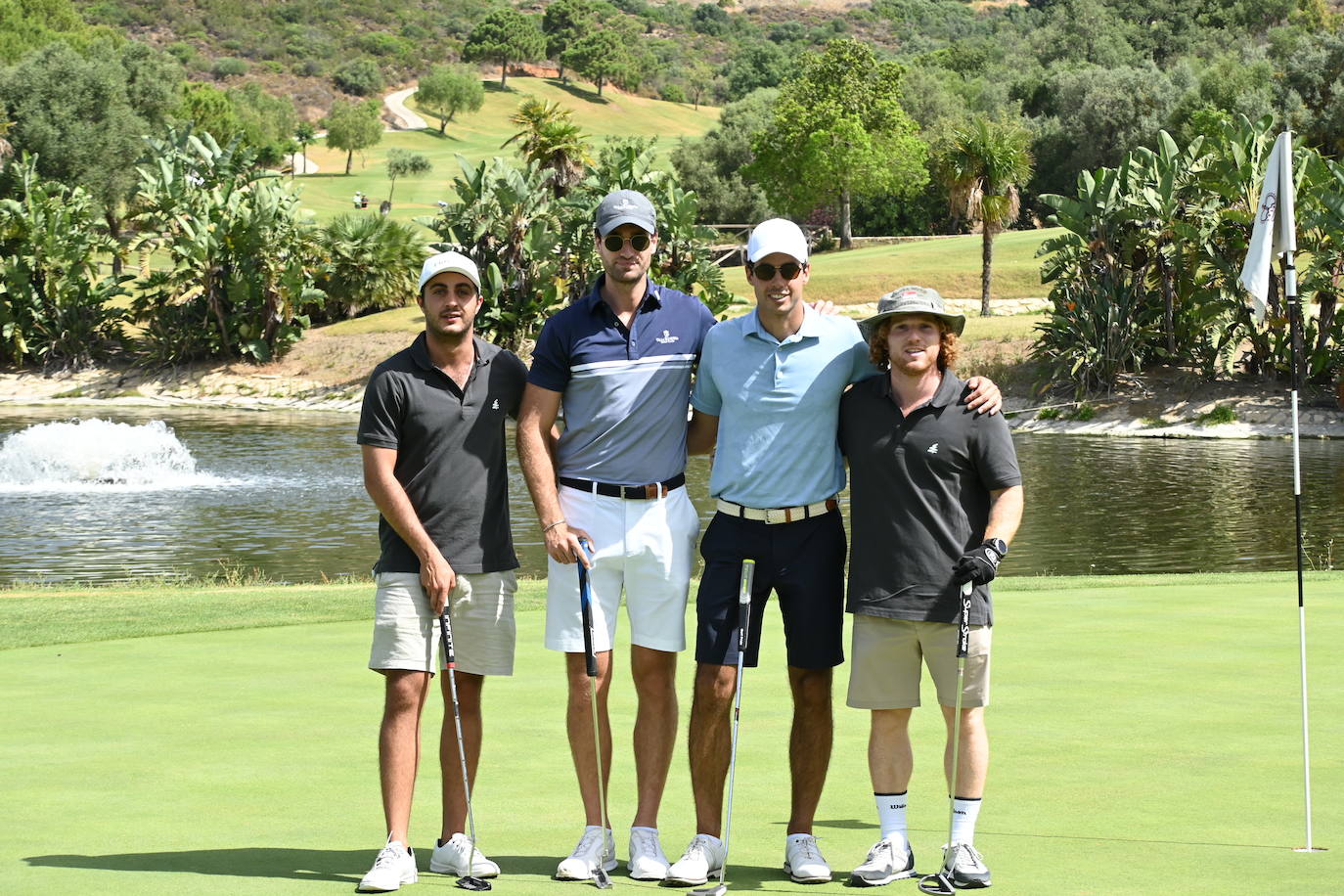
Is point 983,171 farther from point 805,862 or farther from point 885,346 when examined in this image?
point 805,862

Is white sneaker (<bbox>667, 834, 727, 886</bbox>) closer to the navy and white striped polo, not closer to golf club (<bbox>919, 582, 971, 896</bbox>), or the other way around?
golf club (<bbox>919, 582, 971, 896</bbox>)

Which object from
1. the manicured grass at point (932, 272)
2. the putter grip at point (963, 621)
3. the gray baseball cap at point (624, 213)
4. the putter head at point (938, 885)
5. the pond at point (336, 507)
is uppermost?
the manicured grass at point (932, 272)

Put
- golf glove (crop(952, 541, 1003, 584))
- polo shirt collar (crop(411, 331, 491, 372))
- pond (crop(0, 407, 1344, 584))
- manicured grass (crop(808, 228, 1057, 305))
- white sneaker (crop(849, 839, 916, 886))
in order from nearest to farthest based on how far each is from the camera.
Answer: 1. white sneaker (crop(849, 839, 916, 886))
2. golf glove (crop(952, 541, 1003, 584))
3. polo shirt collar (crop(411, 331, 491, 372))
4. pond (crop(0, 407, 1344, 584))
5. manicured grass (crop(808, 228, 1057, 305))

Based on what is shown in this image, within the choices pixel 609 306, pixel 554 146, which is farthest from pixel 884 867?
pixel 554 146

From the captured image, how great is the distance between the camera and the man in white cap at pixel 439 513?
17.6ft

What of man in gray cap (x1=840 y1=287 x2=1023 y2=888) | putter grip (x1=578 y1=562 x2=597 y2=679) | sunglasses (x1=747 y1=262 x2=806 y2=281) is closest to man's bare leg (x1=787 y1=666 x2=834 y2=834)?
man in gray cap (x1=840 y1=287 x2=1023 y2=888)

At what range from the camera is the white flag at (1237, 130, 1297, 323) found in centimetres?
573

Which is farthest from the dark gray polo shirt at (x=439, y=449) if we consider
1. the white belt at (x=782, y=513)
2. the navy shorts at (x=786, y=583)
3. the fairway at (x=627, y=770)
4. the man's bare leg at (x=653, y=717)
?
the fairway at (x=627, y=770)


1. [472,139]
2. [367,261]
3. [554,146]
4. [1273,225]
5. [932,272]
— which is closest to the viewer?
[1273,225]

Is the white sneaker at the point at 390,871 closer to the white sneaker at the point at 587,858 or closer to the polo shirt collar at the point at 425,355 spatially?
the white sneaker at the point at 587,858

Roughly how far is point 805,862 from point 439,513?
5.59 ft

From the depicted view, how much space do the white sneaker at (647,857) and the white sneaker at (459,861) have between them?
0.46 metres

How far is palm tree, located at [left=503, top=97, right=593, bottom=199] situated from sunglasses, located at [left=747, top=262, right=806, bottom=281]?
41828 mm

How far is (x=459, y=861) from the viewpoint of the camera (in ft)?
16.6
